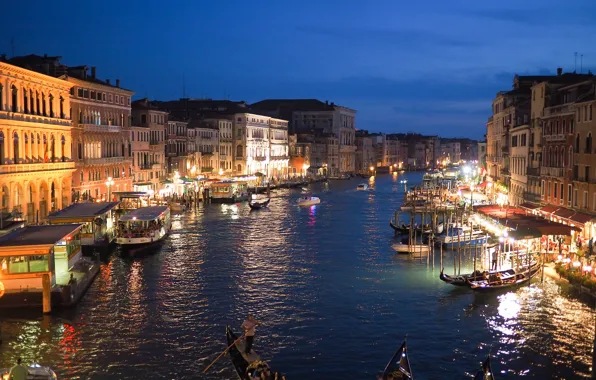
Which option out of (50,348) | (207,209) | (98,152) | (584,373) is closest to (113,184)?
(98,152)

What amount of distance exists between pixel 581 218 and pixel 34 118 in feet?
68.6

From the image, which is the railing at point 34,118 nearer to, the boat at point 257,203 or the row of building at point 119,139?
the row of building at point 119,139

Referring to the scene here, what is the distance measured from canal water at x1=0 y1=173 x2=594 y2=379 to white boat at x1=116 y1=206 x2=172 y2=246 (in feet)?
3.76

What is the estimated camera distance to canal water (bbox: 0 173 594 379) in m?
13.9

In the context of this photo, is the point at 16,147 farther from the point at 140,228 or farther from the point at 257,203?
the point at 257,203

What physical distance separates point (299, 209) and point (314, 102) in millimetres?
54909

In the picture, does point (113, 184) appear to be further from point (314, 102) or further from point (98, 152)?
point (314, 102)

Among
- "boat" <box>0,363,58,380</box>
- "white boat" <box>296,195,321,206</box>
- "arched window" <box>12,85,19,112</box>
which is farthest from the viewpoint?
"white boat" <box>296,195,321,206</box>

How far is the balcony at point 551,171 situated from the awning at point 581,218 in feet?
9.43

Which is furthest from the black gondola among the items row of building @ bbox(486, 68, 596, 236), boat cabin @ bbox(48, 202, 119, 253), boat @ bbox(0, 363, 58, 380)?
boat @ bbox(0, 363, 58, 380)

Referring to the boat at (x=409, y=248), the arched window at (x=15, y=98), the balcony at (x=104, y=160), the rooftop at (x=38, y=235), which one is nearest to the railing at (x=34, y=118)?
the arched window at (x=15, y=98)

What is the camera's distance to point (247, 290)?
20.0 m

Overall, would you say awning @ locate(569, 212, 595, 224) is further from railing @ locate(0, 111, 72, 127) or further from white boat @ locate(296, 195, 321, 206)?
white boat @ locate(296, 195, 321, 206)

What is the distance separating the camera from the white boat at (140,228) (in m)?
26.4
